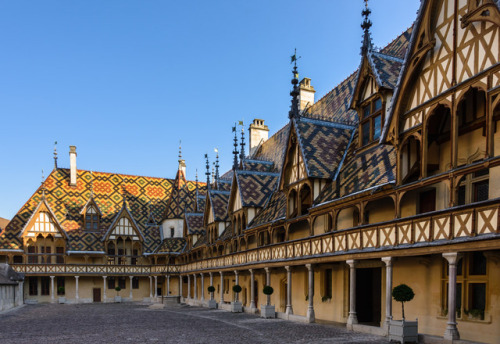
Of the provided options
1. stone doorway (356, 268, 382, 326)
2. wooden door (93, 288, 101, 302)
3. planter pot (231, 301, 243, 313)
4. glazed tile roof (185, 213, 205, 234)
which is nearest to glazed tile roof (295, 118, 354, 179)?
stone doorway (356, 268, 382, 326)

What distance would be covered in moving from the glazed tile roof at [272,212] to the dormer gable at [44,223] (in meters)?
24.7

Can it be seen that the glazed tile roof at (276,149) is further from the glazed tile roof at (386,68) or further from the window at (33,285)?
the window at (33,285)

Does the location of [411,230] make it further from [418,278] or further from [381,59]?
[381,59]

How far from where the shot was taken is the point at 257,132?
4647 cm

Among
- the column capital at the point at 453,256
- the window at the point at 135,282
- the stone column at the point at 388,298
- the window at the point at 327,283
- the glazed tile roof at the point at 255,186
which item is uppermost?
the glazed tile roof at the point at 255,186

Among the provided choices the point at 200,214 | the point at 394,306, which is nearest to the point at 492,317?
the point at 394,306

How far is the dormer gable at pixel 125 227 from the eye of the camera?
4515 cm

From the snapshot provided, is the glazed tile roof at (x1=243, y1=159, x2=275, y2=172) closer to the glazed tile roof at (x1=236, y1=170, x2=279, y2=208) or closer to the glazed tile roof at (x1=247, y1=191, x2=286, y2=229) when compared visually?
the glazed tile roof at (x1=236, y1=170, x2=279, y2=208)

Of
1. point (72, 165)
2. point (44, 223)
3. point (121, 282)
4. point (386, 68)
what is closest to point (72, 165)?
point (72, 165)

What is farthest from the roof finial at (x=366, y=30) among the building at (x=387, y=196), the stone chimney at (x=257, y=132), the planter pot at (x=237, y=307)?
the stone chimney at (x=257, y=132)

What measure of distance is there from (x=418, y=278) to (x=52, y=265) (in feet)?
121

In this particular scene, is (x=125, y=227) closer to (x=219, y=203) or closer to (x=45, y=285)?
(x=45, y=285)

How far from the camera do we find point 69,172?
50094 mm

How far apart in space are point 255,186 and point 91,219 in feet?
79.3
